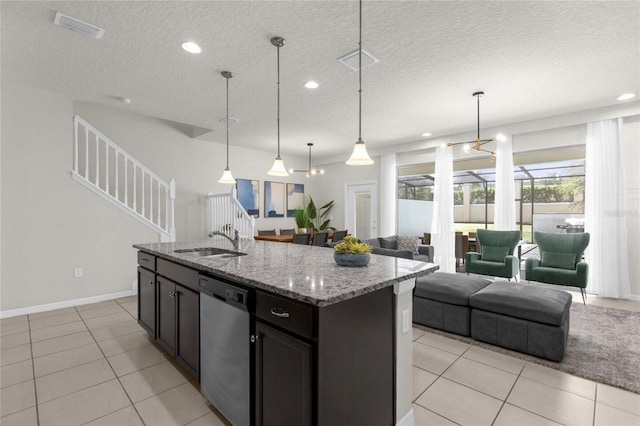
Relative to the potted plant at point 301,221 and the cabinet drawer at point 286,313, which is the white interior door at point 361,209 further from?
the cabinet drawer at point 286,313

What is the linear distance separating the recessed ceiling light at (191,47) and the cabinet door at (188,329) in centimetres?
216

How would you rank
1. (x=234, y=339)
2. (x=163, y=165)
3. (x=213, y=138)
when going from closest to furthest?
(x=234, y=339) < (x=163, y=165) < (x=213, y=138)

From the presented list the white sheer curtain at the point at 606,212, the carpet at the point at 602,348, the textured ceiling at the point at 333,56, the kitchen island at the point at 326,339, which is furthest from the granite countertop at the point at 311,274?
the white sheer curtain at the point at 606,212

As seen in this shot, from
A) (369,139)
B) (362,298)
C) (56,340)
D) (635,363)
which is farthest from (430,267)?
(369,139)

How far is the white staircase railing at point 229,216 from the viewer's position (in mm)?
5531

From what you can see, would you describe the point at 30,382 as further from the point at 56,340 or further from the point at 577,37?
the point at 577,37

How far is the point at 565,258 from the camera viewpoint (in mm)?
4426

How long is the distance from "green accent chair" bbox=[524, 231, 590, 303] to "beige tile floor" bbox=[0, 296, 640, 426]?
2.24m

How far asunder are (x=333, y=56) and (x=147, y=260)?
2706 mm

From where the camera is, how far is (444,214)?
629cm

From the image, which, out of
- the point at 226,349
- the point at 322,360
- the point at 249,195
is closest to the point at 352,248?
the point at 322,360

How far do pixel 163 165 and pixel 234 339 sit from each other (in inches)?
201

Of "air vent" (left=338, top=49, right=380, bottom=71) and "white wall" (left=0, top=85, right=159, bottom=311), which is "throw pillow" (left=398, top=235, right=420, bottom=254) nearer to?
"air vent" (left=338, top=49, right=380, bottom=71)

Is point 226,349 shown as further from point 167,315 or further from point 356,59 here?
point 356,59
